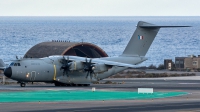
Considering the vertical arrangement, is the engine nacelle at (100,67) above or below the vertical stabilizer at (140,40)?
below

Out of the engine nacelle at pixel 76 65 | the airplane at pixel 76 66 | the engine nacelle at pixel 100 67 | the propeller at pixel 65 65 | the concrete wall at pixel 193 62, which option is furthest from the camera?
the concrete wall at pixel 193 62

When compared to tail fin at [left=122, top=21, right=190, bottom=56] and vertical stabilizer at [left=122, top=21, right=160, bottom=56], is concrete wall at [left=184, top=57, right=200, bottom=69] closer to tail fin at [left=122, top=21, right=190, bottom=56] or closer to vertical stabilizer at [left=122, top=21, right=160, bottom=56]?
tail fin at [left=122, top=21, right=190, bottom=56]

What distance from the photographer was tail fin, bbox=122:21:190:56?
195 feet

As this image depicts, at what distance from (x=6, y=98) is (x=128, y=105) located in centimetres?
872

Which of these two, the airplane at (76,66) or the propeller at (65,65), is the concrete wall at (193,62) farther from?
the propeller at (65,65)

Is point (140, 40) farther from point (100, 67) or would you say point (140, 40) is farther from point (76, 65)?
point (76, 65)

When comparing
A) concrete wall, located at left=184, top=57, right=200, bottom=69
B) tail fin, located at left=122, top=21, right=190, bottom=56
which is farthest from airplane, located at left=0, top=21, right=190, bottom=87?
concrete wall, located at left=184, top=57, right=200, bottom=69

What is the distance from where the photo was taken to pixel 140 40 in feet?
196

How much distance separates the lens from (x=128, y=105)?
1398 inches

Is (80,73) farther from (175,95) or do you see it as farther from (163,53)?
(163,53)

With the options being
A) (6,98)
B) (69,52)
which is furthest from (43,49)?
(6,98)

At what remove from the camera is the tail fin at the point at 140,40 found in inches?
2344

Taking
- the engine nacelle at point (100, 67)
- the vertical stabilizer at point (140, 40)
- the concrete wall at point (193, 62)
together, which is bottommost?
the concrete wall at point (193, 62)

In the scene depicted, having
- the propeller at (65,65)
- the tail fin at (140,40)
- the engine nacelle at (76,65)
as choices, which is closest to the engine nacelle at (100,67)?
the engine nacelle at (76,65)
